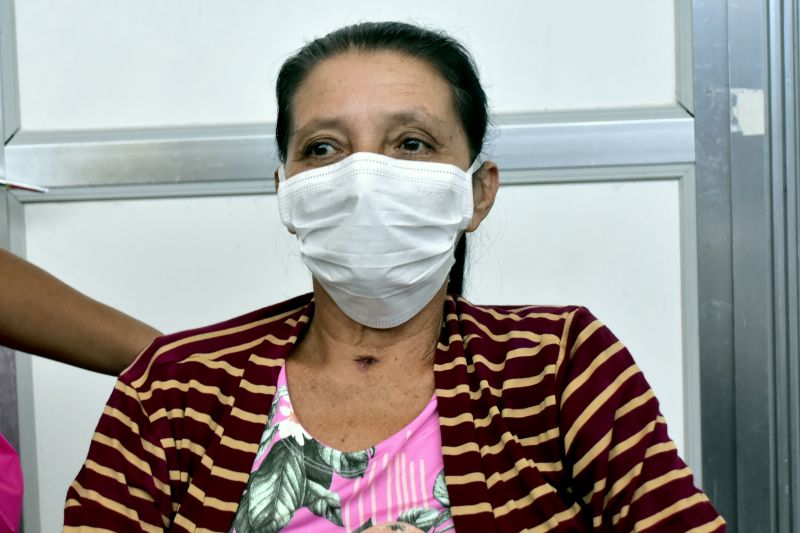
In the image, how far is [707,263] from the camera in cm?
196

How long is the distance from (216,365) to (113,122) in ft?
3.34

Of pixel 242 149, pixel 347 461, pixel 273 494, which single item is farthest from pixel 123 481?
pixel 242 149

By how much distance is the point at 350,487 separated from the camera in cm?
124

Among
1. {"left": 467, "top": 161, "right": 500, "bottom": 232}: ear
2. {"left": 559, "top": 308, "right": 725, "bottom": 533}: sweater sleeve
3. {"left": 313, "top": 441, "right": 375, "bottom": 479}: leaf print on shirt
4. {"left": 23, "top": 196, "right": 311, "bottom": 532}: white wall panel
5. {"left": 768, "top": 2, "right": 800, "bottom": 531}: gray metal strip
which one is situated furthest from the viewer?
{"left": 23, "top": 196, "right": 311, "bottom": 532}: white wall panel

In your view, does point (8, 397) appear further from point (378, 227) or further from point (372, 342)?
point (378, 227)

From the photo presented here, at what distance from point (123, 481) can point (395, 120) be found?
2.22 ft

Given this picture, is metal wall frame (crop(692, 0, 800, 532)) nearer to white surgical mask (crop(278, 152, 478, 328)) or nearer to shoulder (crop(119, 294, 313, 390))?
white surgical mask (crop(278, 152, 478, 328))

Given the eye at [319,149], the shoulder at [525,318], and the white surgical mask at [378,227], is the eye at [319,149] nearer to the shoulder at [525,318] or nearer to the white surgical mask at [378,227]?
the white surgical mask at [378,227]

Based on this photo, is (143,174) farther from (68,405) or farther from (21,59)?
(68,405)

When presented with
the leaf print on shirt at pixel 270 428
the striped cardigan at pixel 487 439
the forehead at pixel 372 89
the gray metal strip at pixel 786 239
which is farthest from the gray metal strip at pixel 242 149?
the leaf print on shirt at pixel 270 428

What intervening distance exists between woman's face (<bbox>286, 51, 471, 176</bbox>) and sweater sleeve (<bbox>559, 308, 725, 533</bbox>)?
0.39m

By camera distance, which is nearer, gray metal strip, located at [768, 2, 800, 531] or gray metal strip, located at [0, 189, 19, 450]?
gray metal strip, located at [768, 2, 800, 531]

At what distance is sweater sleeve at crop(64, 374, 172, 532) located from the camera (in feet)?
4.10

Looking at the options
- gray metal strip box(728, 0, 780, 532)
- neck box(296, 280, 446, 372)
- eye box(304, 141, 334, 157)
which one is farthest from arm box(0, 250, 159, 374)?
gray metal strip box(728, 0, 780, 532)
